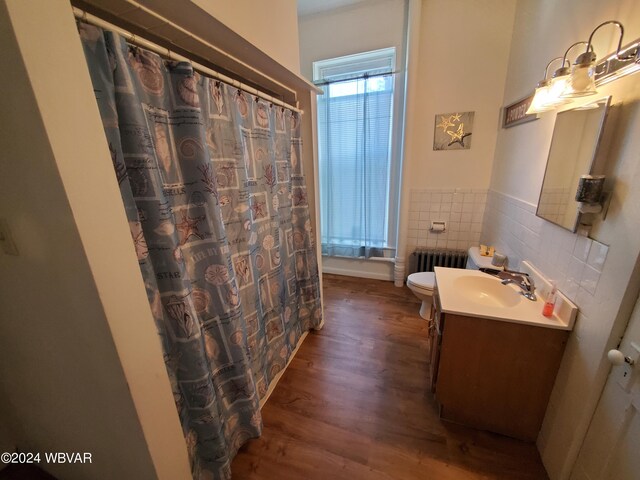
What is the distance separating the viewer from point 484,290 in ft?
5.13

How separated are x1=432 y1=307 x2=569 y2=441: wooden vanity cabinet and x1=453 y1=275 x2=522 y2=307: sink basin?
29cm

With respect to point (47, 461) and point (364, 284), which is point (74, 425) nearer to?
point (47, 461)

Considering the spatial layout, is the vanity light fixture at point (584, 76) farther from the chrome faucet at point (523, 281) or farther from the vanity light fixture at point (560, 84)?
the chrome faucet at point (523, 281)

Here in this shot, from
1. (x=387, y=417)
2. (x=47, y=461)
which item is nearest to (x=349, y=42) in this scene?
(x=387, y=417)

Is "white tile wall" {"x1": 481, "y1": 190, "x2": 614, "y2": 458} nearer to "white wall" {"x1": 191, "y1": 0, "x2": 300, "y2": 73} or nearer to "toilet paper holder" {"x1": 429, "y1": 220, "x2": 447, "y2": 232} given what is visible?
"toilet paper holder" {"x1": 429, "y1": 220, "x2": 447, "y2": 232}

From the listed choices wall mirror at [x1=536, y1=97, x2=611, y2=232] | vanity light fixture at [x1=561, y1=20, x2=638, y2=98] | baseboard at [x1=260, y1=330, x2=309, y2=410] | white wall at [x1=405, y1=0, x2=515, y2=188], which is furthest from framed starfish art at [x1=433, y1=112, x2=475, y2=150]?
baseboard at [x1=260, y1=330, x2=309, y2=410]

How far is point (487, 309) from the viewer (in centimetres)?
122

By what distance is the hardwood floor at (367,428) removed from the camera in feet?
4.01

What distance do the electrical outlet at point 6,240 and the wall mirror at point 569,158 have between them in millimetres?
1992

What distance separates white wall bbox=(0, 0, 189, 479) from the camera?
0.52m

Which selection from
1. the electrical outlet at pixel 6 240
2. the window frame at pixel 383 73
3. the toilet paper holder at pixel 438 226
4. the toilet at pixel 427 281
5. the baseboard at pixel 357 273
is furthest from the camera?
the baseboard at pixel 357 273

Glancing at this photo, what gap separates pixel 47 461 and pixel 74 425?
0.51 metres

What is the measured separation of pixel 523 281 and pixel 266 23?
196cm

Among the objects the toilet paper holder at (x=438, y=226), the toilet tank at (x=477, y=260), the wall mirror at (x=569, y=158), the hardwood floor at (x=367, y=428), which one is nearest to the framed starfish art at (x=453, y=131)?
the toilet paper holder at (x=438, y=226)
